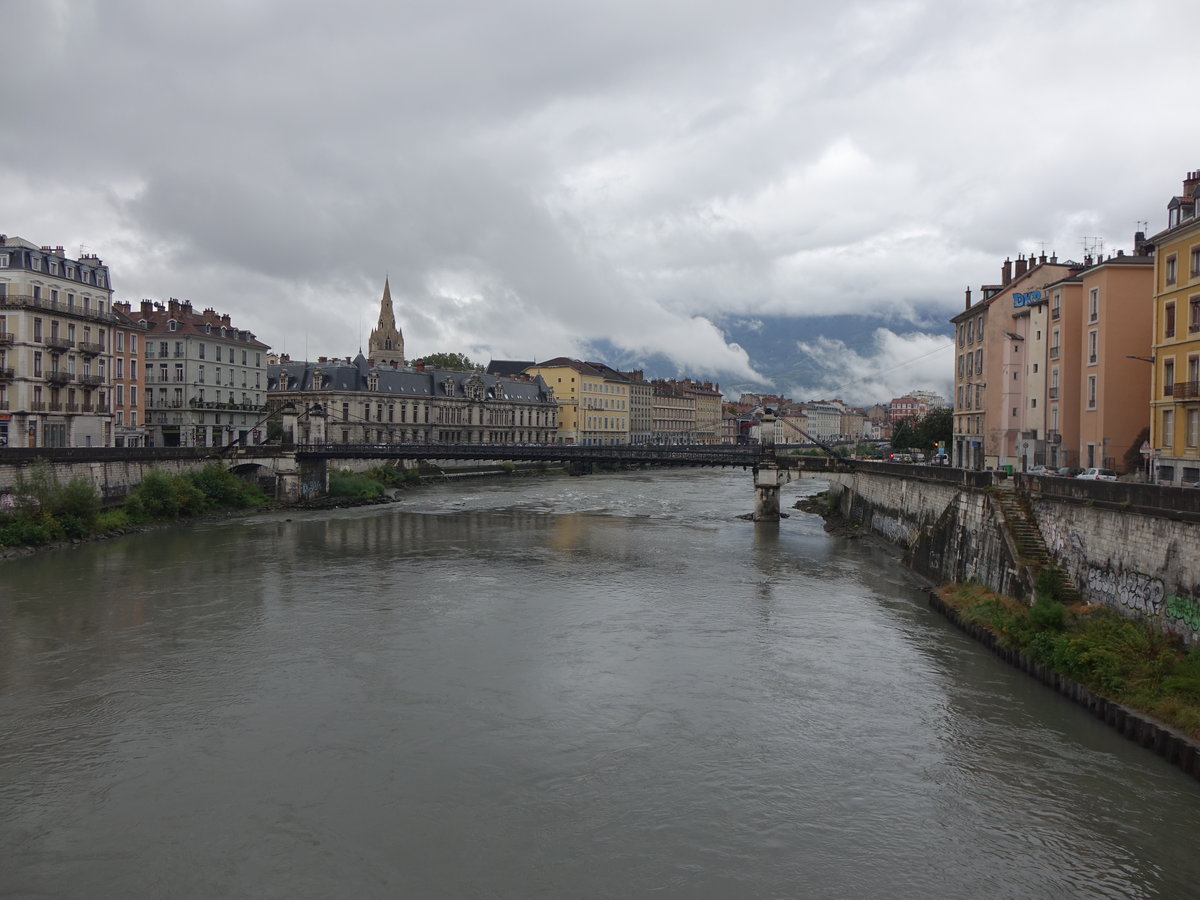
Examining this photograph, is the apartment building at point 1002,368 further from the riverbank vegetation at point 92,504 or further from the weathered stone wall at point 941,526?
the riverbank vegetation at point 92,504

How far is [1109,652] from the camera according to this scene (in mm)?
15445

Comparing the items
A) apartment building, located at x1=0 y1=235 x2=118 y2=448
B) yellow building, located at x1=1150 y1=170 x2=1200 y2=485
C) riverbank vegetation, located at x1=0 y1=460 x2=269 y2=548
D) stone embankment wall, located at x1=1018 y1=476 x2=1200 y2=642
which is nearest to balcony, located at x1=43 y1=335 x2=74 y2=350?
apartment building, located at x1=0 y1=235 x2=118 y2=448

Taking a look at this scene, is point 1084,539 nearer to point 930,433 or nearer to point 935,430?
point 935,430

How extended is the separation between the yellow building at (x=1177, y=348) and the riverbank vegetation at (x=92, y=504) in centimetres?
3670

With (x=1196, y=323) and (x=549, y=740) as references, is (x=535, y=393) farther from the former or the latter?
(x=549, y=740)

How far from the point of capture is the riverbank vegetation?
32.0m

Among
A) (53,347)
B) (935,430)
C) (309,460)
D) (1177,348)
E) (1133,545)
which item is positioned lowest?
(1133,545)

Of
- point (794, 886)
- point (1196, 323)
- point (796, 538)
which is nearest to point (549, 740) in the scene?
point (794, 886)

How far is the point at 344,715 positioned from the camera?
15.5m

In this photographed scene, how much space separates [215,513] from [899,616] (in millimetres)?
34461

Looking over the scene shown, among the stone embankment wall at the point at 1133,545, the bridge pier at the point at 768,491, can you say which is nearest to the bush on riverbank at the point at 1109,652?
the stone embankment wall at the point at 1133,545

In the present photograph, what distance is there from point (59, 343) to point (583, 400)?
→ 7124 centimetres

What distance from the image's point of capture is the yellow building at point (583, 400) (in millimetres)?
109375

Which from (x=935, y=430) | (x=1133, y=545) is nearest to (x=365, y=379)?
(x=935, y=430)
